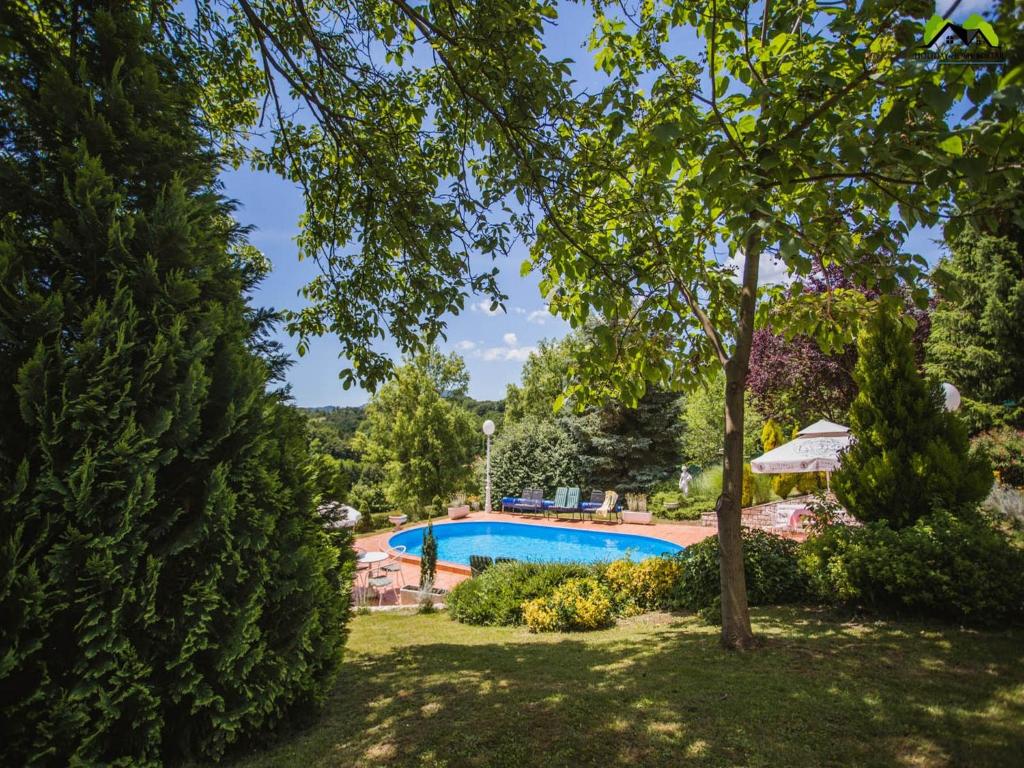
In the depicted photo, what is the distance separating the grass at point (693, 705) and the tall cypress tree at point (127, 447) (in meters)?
0.69

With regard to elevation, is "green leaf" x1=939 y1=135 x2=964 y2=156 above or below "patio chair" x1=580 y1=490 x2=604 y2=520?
above

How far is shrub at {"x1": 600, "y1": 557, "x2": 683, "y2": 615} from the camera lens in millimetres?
8312

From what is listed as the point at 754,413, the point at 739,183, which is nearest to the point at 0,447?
the point at 739,183

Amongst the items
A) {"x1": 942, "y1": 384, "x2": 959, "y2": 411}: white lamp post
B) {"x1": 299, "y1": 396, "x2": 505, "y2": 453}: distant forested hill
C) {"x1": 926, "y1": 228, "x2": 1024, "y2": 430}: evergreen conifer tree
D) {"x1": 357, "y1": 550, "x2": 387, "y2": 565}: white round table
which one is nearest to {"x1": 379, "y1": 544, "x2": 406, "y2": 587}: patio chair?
{"x1": 357, "y1": 550, "x2": 387, "y2": 565}: white round table

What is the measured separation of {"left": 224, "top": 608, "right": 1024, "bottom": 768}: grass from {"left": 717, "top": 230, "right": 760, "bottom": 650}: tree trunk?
1.15 ft

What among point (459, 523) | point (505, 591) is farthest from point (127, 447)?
point (459, 523)

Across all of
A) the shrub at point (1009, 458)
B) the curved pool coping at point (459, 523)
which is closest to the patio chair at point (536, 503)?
the curved pool coping at point (459, 523)

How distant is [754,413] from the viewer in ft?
83.4

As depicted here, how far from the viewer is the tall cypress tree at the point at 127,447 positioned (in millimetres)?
2402

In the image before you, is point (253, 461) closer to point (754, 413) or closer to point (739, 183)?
point (739, 183)

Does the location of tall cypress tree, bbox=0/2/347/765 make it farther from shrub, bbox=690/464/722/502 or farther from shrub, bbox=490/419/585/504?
shrub, bbox=490/419/585/504

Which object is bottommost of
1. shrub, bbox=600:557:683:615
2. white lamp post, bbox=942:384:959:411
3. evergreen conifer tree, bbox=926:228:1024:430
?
shrub, bbox=600:557:683:615

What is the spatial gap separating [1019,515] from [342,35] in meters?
13.6

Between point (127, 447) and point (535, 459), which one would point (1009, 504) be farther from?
point (535, 459)
